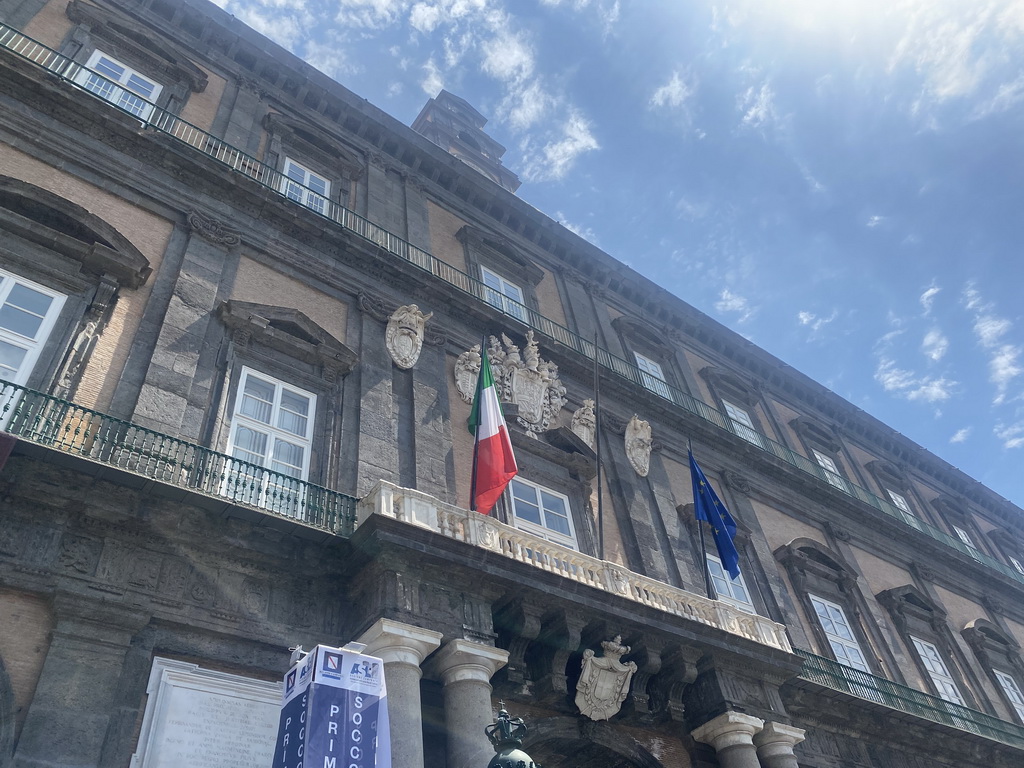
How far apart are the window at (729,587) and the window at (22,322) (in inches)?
442

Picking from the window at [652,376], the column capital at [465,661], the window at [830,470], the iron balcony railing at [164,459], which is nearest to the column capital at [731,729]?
the column capital at [465,661]

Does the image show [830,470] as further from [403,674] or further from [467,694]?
[403,674]

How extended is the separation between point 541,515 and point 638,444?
3.44 metres

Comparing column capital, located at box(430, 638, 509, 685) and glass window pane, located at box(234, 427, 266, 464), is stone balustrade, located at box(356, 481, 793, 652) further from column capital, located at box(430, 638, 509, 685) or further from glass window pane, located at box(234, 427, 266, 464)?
glass window pane, located at box(234, 427, 266, 464)

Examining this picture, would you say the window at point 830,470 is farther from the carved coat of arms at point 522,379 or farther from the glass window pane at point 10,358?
the glass window pane at point 10,358

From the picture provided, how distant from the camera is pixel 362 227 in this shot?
49.0 feet

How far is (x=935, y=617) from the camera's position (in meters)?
18.6

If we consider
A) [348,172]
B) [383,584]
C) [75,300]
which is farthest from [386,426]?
[348,172]

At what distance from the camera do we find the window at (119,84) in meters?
13.3

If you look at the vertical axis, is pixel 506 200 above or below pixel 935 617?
above

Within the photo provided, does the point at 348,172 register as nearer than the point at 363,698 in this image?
No

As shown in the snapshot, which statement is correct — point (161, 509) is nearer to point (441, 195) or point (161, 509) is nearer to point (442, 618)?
point (442, 618)

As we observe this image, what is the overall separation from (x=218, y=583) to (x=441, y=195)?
11.7 m

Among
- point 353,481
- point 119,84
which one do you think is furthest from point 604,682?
point 119,84
